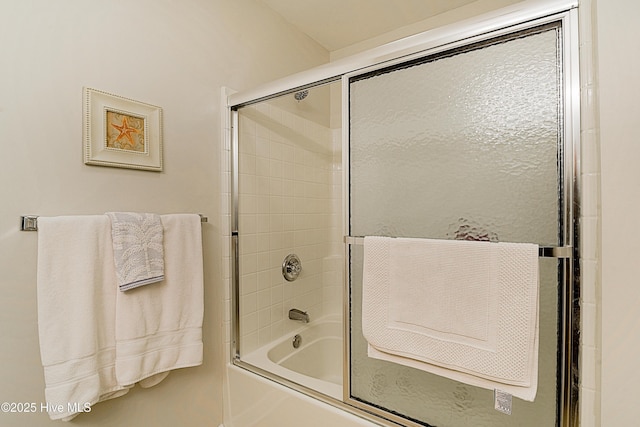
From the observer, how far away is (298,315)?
2.01 metres

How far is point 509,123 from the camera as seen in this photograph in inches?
36.2

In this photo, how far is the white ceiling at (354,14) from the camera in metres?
1.88

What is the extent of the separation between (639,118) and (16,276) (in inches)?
70.1

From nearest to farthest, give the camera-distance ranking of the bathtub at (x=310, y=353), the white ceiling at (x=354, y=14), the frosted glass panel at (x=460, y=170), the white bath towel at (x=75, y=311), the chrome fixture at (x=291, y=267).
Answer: the frosted glass panel at (x=460, y=170)
the white bath towel at (x=75, y=311)
the bathtub at (x=310, y=353)
the white ceiling at (x=354, y=14)
the chrome fixture at (x=291, y=267)

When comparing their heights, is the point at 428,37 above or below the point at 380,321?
above

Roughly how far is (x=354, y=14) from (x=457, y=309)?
185 cm

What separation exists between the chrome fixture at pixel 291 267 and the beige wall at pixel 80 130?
1.50 feet

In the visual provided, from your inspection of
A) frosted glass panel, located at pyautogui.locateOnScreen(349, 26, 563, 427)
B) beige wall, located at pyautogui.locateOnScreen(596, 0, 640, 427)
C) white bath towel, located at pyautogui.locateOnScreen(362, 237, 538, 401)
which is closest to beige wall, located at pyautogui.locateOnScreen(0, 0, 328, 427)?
frosted glass panel, located at pyautogui.locateOnScreen(349, 26, 563, 427)

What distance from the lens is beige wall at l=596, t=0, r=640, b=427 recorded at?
0.75m

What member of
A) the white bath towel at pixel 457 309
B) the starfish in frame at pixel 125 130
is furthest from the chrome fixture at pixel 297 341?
the starfish in frame at pixel 125 130

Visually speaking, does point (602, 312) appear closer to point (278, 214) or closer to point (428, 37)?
point (428, 37)

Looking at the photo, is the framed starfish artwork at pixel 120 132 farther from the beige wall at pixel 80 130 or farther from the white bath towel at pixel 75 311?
the white bath towel at pixel 75 311

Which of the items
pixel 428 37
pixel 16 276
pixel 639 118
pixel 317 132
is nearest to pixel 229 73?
pixel 317 132

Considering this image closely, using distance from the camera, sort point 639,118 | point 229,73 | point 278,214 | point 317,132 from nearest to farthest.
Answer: point 639,118 → point 229,73 → point 278,214 → point 317,132
